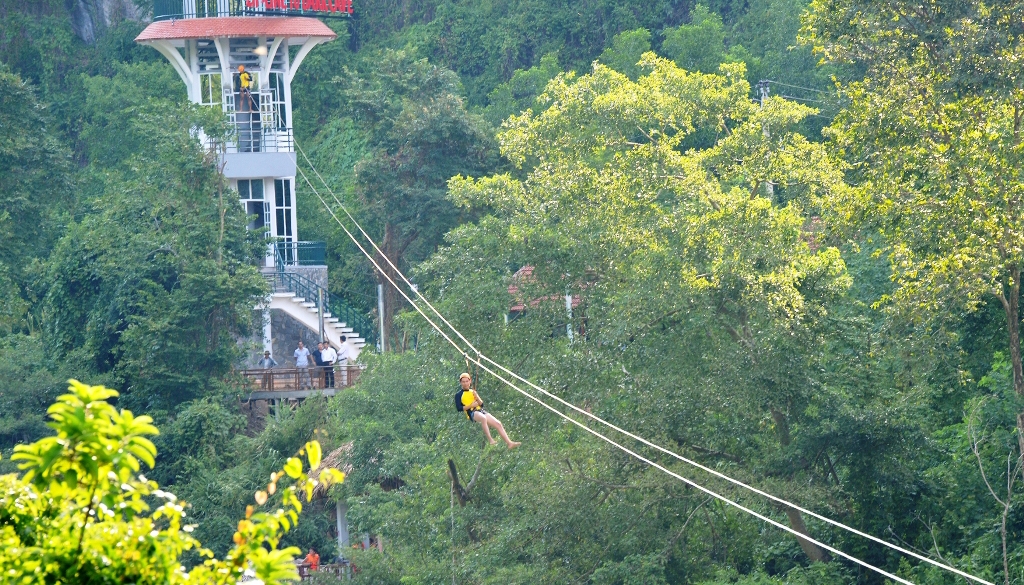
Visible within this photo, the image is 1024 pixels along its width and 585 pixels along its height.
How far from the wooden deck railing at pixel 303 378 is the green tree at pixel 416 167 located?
392cm

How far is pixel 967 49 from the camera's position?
17.7 meters

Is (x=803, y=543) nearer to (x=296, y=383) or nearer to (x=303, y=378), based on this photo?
(x=296, y=383)

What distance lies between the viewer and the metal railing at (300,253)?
37.9 meters

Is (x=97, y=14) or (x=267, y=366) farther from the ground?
(x=97, y=14)

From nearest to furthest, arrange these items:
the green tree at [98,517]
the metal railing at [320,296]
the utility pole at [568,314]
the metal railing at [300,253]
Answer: the green tree at [98,517], the utility pole at [568,314], the metal railing at [320,296], the metal railing at [300,253]

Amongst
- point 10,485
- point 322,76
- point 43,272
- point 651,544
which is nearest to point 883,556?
point 651,544

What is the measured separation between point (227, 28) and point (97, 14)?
683 inches

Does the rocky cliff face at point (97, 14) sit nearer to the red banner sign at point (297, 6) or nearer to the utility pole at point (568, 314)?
the red banner sign at point (297, 6)

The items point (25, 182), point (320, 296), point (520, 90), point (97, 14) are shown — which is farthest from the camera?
point (97, 14)

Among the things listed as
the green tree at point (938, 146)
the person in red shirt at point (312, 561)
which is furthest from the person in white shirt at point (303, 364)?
the green tree at point (938, 146)

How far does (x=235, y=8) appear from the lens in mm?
37281

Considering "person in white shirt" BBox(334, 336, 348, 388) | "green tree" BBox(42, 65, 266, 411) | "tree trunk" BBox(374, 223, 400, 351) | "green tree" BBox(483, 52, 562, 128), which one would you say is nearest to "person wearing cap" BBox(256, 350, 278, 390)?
"green tree" BBox(42, 65, 266, 411)

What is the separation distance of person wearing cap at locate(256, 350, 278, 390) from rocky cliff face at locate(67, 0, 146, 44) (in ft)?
63.2

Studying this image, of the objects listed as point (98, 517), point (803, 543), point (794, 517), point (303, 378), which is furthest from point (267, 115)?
point (98, 517)
